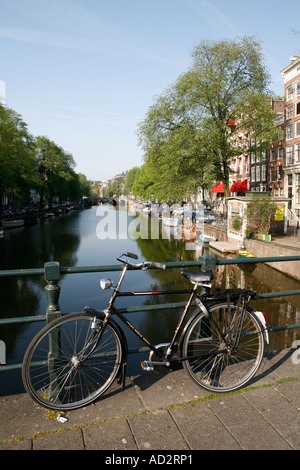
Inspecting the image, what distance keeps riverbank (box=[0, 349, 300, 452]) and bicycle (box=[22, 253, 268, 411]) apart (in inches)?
5.2

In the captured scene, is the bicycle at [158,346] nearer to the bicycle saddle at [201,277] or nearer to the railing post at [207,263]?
the bicycle saddle at [201,277]

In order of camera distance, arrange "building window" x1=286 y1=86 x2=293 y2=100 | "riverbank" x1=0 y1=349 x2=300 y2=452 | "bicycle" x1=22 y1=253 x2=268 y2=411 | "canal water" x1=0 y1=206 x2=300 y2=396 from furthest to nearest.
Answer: "building window" x1=286 y1=86 x2=293 y2=100
"canal water" x1=0 y1=206 x2=300 y2=396
"bicycle" x1=22 y1=253 x2=268 y2=411
"riverbank" x1=0 y1=349 x2=300 y2=452

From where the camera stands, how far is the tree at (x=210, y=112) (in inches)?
1172

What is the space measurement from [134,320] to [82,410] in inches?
540

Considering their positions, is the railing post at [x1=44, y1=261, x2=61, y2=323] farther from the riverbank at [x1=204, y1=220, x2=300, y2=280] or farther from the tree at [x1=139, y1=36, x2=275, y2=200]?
the tree at [x1=139, y1=36, x2=275, y2=200]

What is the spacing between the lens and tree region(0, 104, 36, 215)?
124 ft

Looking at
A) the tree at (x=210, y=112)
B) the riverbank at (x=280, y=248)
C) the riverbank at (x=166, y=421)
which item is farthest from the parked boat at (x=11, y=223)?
the riverbank at (x=166, y=421)

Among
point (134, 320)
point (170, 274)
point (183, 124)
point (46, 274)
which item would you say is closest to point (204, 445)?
point (46, 274)

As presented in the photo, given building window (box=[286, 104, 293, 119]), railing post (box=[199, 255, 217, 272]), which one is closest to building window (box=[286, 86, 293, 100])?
building window (box=[286, 104, 293, 119])

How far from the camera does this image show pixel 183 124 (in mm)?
30828

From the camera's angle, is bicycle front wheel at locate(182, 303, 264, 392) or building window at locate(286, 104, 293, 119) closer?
bicycle front wheel at locate(182, 303, 264, 392)

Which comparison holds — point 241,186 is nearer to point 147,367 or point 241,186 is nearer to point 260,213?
point 260,213
